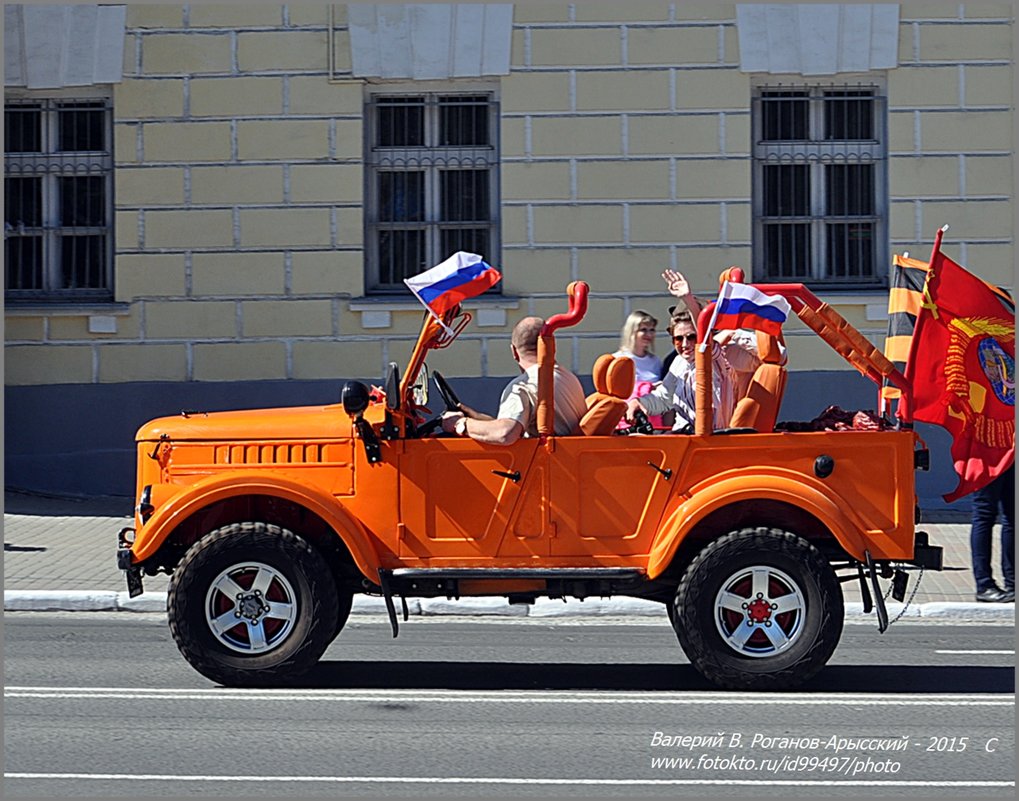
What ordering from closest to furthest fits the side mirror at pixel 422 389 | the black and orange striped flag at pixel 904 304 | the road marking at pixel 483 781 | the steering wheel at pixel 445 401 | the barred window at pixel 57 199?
the road marking at pixel 483 781, the steering wheel at pixel 445 401, the side mirror at pixel 422 389, the black and orange striped flag at pixel 904 304, the barred window at pixel 57 199

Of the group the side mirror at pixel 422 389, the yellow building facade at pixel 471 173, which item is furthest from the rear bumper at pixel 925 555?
the yellow building facade at pixel 471 173

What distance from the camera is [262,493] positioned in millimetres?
7945

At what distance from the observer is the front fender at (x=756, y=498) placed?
782 centimetres

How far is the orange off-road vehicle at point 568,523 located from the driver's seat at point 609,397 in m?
0.01

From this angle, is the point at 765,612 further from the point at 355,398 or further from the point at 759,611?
the point at 355,398

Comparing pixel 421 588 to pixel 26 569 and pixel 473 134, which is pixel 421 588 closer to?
pixel 26 569

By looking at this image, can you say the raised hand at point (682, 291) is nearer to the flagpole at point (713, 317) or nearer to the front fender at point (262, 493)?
the flagpole at point (713, 317)

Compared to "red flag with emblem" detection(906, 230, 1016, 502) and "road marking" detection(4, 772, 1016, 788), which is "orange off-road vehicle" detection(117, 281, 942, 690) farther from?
"road marking" detection(4, 772, 1016, 788)

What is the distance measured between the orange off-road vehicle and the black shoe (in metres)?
3.13

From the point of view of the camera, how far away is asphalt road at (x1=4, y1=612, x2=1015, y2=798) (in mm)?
6246

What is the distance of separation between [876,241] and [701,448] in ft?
28.7

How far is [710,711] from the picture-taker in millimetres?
7531

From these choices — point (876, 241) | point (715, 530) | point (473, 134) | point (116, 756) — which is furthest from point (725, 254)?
point (116, 756)

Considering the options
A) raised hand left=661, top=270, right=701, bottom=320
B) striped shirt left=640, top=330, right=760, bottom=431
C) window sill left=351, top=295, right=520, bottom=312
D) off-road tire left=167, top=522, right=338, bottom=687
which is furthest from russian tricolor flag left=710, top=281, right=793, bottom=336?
window sill left=351, top=295, right=520, bottom=312
